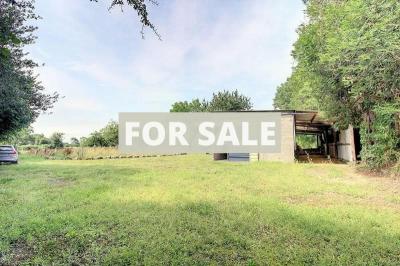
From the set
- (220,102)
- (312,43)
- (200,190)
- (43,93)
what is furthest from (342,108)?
(220,102)

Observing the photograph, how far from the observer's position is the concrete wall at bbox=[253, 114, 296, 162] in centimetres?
1816

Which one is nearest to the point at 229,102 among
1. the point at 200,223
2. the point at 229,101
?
the point at 229,101

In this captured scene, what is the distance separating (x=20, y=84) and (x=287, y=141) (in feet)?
47.2

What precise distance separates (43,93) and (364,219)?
761 inches

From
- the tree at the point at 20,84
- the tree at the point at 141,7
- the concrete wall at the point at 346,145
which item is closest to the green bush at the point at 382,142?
the concrete wall at the point at 346,145

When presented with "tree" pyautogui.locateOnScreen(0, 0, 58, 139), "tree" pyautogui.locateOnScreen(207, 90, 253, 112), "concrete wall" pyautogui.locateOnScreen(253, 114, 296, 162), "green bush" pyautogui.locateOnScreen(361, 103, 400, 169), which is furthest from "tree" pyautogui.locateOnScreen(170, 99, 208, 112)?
"green bush" pyautogui.locateOnScreen(361, 103, 400, 169)

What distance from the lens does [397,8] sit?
861cm

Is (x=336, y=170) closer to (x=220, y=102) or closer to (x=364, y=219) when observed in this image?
(x=364, y=219)

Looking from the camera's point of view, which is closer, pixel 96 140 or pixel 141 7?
pixel 141 7

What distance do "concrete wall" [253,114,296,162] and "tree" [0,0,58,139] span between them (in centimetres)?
1350

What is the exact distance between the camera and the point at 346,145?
63.7 ft

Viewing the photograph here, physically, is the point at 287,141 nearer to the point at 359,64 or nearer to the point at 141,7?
the point at 359,64

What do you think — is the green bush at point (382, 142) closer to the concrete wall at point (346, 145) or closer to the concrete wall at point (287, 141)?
the concrete wall at point (346, 145)

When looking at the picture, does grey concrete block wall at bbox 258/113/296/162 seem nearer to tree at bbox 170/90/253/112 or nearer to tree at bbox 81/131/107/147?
tree at bbox 170/90/253/112
